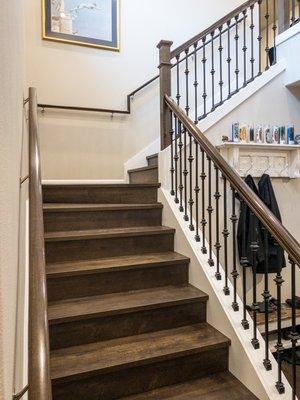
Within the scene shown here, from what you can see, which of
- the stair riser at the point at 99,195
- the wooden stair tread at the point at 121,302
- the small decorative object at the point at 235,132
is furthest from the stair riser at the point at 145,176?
the wooden stair tread at the point at 121,302

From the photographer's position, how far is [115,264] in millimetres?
2094

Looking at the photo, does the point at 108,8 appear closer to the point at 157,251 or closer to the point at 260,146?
the point at 260,146

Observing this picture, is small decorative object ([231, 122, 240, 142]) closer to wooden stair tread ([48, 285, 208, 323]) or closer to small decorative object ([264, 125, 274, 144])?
small decorative object ([264, 125, 274, 144])

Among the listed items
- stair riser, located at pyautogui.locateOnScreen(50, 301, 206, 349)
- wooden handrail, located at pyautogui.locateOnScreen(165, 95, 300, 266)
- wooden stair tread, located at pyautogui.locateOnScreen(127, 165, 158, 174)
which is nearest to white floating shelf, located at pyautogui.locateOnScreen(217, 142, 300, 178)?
wooden stair tread, located at pyautogui.locateOnScreen(127, 165, 158, 174)

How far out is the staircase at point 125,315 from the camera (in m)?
1.58

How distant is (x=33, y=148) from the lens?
1.43m

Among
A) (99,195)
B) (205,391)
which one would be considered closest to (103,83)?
(99,195)

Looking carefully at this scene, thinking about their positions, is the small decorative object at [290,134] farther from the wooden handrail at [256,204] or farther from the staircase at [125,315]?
the staircase at [125,315]

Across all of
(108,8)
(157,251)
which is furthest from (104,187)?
Result: (108,8)

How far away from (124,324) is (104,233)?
2.21 ft

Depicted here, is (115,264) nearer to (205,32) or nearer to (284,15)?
(205,32)

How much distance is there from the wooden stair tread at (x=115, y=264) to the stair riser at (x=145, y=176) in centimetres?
89

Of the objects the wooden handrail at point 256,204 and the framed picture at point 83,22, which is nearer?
the wooden handrail at point 256,204

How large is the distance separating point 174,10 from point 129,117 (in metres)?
1.48
